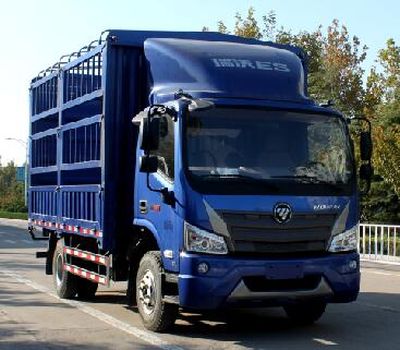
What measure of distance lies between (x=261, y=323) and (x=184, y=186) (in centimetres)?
259

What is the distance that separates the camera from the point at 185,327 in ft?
28.6

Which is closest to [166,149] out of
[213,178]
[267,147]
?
[213,178]

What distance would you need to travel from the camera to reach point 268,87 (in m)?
8.45

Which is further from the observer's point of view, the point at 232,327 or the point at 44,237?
the point at 44,237

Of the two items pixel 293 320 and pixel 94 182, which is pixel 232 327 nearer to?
pixel 293 320

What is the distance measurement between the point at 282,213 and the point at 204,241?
0.87m

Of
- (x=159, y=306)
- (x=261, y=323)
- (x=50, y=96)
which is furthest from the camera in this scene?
(x=50, y=96)

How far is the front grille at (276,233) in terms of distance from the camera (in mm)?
7484

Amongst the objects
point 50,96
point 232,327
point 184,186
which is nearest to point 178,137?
point 184,186

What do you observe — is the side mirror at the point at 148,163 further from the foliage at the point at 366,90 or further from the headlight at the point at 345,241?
the foliage at the point at 366,90

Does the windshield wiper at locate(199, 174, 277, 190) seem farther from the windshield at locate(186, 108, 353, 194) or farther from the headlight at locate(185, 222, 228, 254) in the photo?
the headlight at locate(185, 222, 228, 254)

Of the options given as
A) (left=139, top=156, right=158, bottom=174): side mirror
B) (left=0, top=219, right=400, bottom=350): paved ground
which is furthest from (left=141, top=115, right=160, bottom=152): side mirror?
(left=0, top=219, right=400, bottom=350): paved ground

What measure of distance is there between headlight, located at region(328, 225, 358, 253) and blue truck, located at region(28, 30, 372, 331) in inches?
0.7

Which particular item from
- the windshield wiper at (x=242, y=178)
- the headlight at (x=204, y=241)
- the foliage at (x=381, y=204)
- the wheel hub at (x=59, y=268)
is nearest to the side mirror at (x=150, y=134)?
the windshield wiper at (x=242, y=178)
